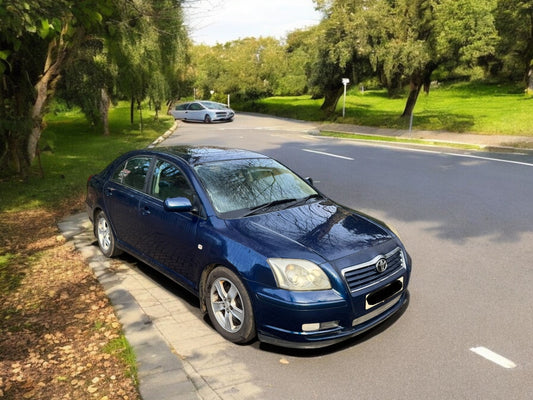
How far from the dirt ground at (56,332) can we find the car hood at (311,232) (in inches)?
56.4

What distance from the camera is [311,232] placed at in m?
3.84

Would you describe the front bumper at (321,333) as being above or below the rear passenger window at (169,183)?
below

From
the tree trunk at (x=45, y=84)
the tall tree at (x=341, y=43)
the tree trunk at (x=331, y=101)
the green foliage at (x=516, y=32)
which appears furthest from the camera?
the tree trunk at (x=331, y=101)

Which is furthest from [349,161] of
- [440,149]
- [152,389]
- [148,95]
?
[148,95]

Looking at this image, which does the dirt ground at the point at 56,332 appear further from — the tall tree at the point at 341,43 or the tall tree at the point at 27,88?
the tall tree at the point at 341,43

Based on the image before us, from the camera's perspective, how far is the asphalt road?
124 inches

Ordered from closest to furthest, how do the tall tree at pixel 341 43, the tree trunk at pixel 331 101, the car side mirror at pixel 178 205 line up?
the car side mirror at pixel 178 205, the tall tree at pixel 341 43, the tree trunk at pixel 331 101

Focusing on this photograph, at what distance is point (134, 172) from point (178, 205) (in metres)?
1.45

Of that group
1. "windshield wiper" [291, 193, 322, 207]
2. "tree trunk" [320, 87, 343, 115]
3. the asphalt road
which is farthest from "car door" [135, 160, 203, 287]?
"tree trunk" [320, 87, 343, 115]

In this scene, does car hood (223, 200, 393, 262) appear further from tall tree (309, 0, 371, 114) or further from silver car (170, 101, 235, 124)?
silver car (170, 101, 235, 124)

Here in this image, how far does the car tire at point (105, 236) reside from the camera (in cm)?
562

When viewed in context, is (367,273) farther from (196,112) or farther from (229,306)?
(196,112)

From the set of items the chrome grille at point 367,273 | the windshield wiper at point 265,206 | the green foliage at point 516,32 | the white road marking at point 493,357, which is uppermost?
the green foliage at point 516,32

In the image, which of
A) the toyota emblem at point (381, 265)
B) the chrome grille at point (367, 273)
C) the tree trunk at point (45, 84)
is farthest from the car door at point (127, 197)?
the tree trunk at point (45, 84)
